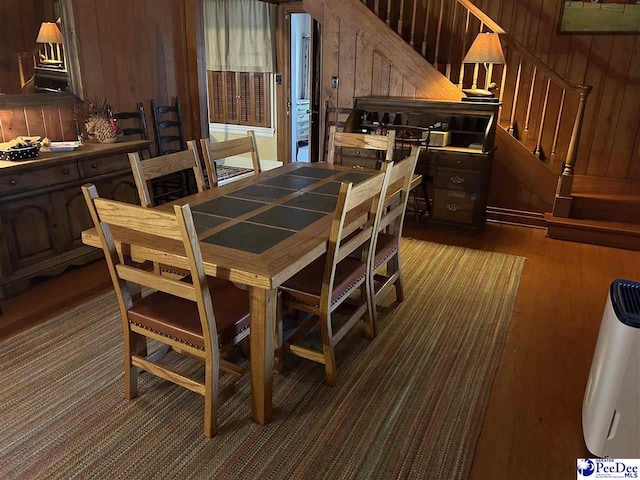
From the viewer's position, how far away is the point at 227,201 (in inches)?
95.2

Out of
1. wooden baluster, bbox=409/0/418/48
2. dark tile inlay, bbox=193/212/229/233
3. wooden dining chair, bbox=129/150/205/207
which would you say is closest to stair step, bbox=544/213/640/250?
wooden baluster, bbox=409/0/418/48

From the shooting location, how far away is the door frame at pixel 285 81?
19.4ft

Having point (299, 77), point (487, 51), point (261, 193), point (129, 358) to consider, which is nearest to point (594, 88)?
point (487, 51)

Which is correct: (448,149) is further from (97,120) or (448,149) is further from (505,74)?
(97,120)

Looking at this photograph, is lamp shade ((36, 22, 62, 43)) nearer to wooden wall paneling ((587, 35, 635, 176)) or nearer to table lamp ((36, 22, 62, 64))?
table lamp ((36, 22, 62, 64))

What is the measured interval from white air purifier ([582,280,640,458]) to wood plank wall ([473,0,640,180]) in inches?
132

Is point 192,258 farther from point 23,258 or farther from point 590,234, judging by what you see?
point 590,234

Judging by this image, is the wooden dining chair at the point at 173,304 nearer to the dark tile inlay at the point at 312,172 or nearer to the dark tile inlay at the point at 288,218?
the dark tile inlay at the point at 288,218

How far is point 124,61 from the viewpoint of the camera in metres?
4.17

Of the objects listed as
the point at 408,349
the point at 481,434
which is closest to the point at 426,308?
the point at 408,349

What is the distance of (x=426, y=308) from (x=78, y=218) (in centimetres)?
242

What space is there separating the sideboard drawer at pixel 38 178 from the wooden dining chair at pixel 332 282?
1874 mm

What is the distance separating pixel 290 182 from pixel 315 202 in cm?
45

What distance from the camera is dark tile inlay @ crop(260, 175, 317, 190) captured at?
2.72 metres
